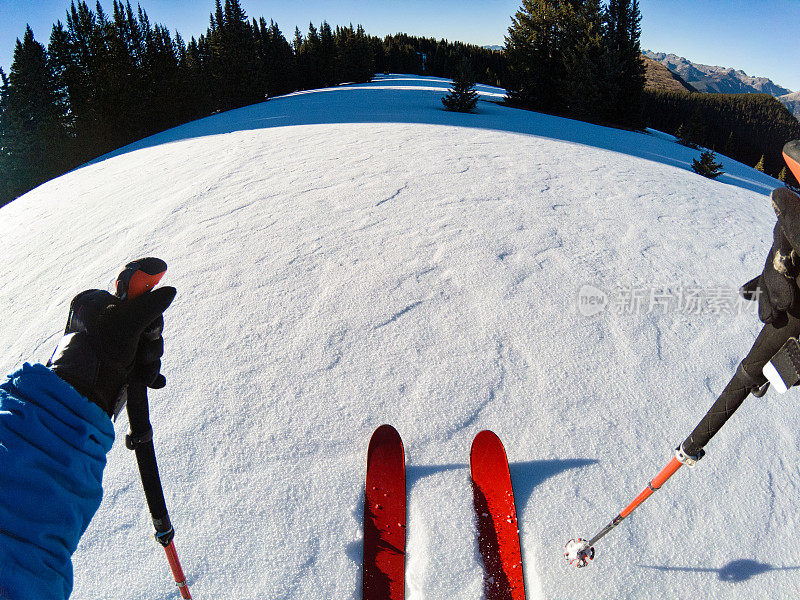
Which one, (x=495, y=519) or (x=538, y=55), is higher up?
(x=538, y=55)

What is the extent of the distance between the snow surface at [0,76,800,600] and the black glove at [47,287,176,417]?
1165mm

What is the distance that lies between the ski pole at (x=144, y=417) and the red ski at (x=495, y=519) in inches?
61.5

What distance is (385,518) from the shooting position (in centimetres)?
221

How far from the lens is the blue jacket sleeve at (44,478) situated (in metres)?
1.01

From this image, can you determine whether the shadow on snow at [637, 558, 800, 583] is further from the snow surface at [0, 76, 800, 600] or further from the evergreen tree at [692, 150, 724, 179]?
the evergreen tree at [692, 150, 724, 179]

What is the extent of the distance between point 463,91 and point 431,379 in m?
13.3

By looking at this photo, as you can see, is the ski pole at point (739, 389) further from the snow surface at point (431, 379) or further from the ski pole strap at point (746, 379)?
the snow surface at point (431, 379)

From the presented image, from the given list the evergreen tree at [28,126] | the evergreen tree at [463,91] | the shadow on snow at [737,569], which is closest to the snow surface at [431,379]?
the shadow on snow at [737,569]

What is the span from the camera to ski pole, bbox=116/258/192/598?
1.55m

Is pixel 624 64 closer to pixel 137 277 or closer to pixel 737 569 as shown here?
pixel 737 569
